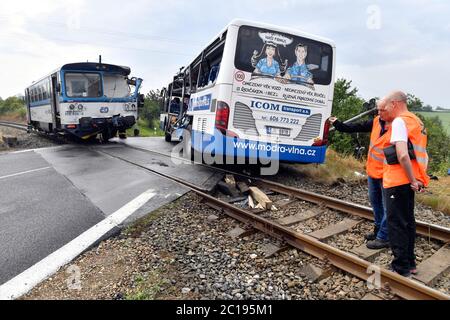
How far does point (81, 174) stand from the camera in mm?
8562

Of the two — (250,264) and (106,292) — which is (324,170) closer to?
(250,264)

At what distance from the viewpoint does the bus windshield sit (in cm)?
697

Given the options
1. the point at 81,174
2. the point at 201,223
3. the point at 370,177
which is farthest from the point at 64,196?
the point at 370,177

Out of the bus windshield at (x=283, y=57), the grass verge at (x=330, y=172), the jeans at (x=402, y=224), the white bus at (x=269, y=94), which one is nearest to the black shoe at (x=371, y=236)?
the jeans at (x=402, y=224)

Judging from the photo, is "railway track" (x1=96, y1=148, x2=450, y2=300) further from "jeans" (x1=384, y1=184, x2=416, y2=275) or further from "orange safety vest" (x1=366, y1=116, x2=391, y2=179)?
"orange safety vest" (x1=366, y1=116, x2=391, y2=179)

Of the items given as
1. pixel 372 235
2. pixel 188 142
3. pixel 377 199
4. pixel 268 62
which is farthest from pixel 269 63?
pixel 188 142

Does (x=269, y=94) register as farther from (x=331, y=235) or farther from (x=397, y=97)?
(x=397, y=97)

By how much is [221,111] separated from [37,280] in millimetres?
4461

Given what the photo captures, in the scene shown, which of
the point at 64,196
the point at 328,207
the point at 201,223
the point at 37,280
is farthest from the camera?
the point at 64,196

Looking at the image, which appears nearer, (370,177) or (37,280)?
(37,280)

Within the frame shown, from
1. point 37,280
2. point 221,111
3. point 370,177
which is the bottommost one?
point 37,280

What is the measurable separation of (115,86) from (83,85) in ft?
4.34

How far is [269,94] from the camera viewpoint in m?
7.23
